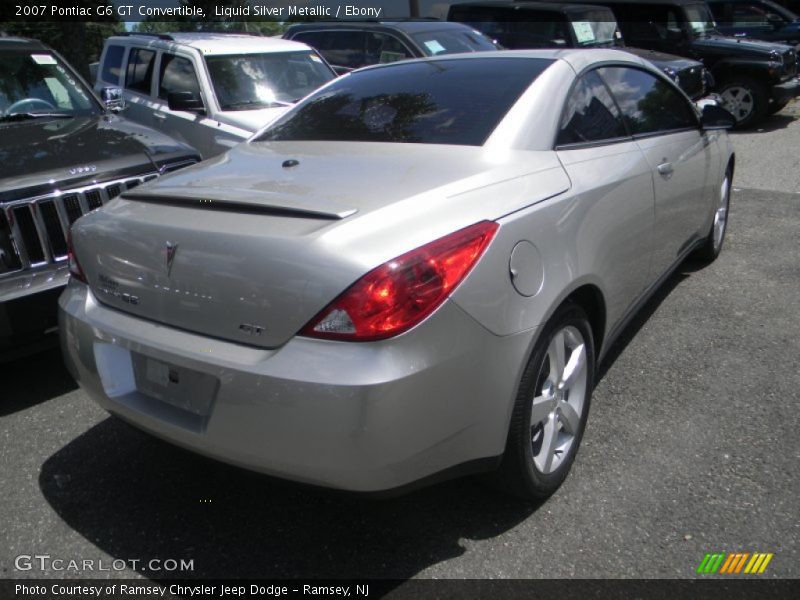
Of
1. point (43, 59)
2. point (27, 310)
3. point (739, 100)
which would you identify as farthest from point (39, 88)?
point (739, 100)

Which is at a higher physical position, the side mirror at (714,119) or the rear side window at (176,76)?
the side mirror at (714,119)

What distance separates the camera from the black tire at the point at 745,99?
38.2 feet

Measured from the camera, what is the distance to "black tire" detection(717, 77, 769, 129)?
38.2 ft

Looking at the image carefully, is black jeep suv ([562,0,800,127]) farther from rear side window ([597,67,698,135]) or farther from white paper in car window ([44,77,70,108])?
white paper in car window ([44,77,70,108])

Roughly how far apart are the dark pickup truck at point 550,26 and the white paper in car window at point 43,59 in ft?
25.6

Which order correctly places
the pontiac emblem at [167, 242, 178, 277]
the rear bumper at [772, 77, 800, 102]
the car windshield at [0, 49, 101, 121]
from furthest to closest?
the rear bumper at [772, 77, 800, 102]
the car windshield at [0, 49, 101, 121]
the pontiac emblem at [167, 242, 178, 277]

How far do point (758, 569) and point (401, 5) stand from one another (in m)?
24.1

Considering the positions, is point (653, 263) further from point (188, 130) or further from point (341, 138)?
point (188, 130)

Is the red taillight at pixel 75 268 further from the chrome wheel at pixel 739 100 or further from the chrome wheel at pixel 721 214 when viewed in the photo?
the chrome wheel at pixel 739 100

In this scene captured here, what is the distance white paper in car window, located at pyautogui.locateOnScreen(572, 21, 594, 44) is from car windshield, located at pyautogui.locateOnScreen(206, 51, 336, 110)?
17.5ft

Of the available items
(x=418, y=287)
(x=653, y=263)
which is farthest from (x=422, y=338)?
(x=653, y=263)

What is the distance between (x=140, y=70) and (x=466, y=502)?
21.4 feet

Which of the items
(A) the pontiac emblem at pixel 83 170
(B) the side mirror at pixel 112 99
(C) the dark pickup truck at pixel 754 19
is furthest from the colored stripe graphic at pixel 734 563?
(C) the dark pickup truck at pixel 754 19

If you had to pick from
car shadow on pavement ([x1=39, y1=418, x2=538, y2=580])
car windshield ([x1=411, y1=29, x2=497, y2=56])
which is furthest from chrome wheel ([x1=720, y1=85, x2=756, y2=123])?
car shadow on pavement ([x1=39, y1=418, x2=538, y2=580])
